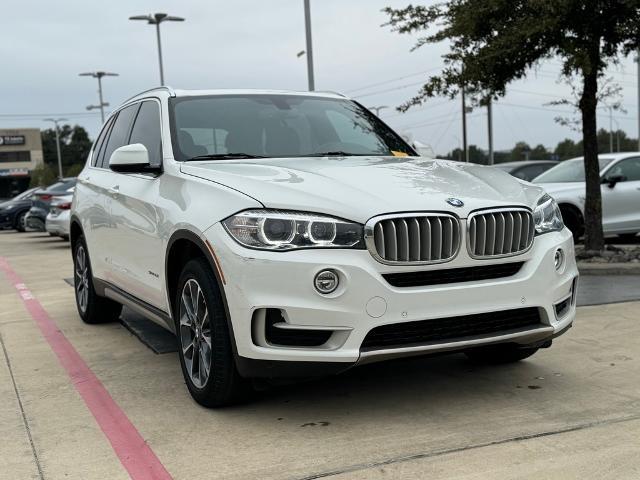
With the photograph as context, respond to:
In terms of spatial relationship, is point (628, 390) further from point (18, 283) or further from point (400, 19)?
point (18, 283)

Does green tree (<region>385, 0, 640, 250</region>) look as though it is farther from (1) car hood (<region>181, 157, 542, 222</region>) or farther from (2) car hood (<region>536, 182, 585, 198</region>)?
(1) car hood (<region>181, 157, 542, 222</region>)

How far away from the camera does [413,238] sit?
3.58m

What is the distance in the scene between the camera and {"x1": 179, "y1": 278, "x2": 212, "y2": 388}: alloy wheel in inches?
159

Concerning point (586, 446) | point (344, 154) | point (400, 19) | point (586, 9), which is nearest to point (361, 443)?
point (586, 446)

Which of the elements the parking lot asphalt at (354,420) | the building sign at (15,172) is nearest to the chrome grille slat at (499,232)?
the parking lot asphalt at (354,420)

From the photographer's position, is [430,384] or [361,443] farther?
[430,384]

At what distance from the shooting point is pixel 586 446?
339cm

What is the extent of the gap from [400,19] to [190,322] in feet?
22.3

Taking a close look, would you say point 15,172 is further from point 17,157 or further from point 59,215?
point 59,215

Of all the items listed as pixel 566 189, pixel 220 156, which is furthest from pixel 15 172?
pixel 220 156

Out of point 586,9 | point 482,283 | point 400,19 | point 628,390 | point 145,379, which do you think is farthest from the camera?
point 400,19

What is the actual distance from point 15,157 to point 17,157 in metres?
0.26

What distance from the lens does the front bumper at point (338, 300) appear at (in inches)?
137

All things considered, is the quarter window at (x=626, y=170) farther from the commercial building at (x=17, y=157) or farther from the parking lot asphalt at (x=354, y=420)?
the commercial building at (x=17, y=157)
